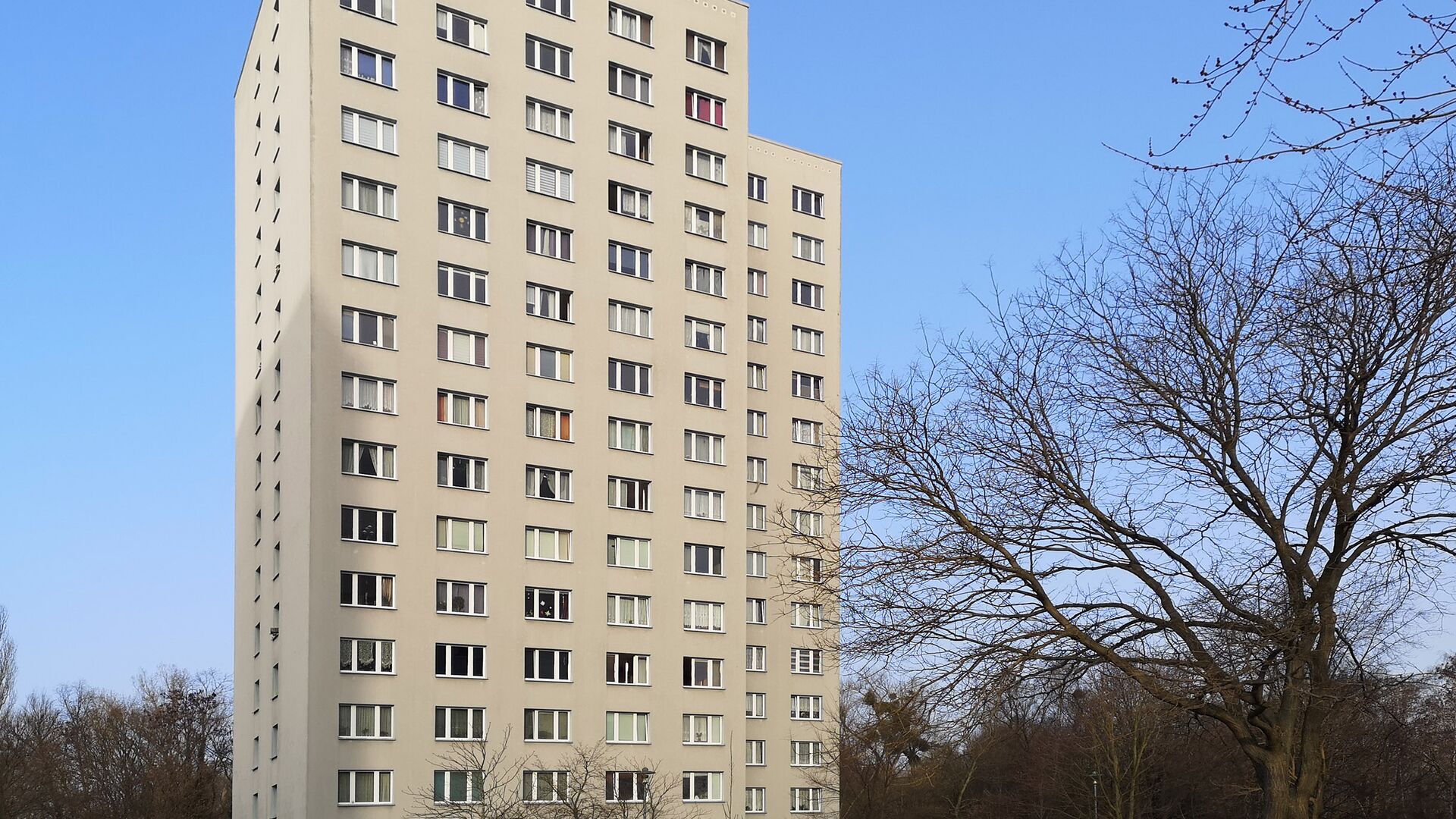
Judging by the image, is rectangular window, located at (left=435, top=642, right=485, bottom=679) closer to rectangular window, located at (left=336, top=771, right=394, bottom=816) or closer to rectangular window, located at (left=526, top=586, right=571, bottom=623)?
rectangular window, located at (left=526, top=586, right=571, bottom=623)

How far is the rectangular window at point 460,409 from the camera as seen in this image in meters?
60.5

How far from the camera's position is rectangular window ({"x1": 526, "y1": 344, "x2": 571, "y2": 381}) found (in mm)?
63469

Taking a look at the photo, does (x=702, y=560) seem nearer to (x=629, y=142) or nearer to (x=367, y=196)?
(x=629, y=142)

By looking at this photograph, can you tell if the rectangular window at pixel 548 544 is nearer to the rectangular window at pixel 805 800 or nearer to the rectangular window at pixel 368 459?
the rectangular window at pixel 368 459

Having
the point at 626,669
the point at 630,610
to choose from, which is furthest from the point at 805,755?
the point at 630,610

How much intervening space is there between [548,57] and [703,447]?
19.9 metres

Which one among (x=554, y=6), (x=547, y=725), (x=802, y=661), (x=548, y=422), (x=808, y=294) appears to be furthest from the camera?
(x=808, y=294)

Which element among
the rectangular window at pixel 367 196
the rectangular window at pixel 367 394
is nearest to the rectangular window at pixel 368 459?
the rectangular window at pixel 367 394

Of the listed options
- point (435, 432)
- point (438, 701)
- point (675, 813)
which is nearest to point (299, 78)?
point (435, 432)

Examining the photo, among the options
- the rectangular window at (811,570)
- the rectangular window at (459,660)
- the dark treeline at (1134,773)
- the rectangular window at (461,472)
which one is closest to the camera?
the rectangular window at (811,570)

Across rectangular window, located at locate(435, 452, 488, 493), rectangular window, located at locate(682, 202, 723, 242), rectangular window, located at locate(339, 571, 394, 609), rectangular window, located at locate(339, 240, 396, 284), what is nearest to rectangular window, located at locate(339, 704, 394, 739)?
rectangular window, located at locate(339, 571, 394, 609)

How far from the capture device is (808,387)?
3191 inches

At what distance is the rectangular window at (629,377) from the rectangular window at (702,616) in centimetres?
1030

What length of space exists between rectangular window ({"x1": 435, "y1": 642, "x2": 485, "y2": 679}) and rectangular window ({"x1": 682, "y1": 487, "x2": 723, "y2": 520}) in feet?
42.4
